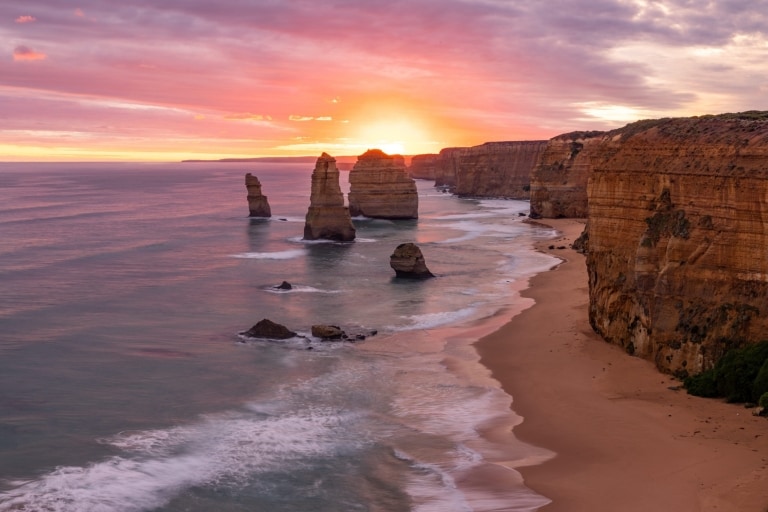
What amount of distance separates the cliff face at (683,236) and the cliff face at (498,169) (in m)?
114

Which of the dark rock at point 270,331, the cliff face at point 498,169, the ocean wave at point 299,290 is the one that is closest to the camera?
the dark rock at point 270,331

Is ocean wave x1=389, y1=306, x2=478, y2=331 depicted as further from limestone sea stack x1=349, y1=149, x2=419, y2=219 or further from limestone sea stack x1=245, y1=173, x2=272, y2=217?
limestone sea stack x1=245, y1=173, x2=272, y2=217

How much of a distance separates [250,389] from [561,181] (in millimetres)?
76961

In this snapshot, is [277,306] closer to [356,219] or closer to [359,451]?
[359,451]

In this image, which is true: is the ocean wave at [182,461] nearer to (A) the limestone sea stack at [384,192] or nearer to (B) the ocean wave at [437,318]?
(B) the ocean wave at [437,318]

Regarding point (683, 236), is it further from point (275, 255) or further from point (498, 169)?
point (498, 169)

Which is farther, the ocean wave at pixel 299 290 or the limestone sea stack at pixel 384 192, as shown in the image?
the limestone sea stack at pixel 384 192

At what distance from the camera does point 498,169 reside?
496 ft

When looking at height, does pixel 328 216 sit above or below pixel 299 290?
above

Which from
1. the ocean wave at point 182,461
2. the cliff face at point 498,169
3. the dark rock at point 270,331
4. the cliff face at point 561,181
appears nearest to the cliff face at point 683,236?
the ocean wave at point 182,461

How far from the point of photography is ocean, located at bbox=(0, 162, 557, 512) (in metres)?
19.2

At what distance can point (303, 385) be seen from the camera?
92.2 feet

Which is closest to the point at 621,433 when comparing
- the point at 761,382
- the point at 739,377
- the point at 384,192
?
the point at 739,377

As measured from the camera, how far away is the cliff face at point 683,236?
22828 mm
